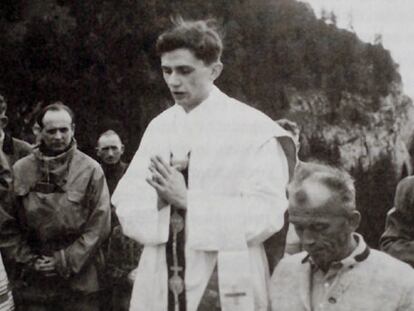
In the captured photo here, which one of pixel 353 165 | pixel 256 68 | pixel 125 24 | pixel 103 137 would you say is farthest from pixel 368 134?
pixel 103 137

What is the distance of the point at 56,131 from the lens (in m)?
5.07

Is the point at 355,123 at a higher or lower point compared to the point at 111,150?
higher

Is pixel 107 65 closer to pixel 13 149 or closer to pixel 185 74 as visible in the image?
pixel 13 149

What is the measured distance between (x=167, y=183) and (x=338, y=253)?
0.96 metres

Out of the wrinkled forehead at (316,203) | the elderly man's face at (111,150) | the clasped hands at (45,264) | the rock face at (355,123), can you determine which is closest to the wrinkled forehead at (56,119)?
the clasped hands at (45,264)

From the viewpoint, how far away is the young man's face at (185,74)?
12.0 feet

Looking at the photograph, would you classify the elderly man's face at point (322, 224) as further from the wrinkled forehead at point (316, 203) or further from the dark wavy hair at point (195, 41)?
the dark wavy hair at point (195, 41)

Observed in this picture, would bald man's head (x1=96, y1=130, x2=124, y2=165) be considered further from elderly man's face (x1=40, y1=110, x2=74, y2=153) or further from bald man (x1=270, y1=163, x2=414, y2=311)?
bald man (x1=270, y1=163, x2=414, y2=311)

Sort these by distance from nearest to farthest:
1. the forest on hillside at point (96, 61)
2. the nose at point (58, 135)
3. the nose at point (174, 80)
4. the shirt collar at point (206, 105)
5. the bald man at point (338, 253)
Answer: the bald man at point (338, 253), the nose at point (174, 80), the shirt collar at point (206, 105), the nose at point (58, 135), the forest on hillside at point (96, 61)

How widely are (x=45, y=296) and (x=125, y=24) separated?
11247 mm

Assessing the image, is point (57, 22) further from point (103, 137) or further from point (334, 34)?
point (334, 34)

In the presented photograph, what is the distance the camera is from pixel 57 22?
14.1 meters

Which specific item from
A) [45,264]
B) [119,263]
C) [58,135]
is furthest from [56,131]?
[119,263]

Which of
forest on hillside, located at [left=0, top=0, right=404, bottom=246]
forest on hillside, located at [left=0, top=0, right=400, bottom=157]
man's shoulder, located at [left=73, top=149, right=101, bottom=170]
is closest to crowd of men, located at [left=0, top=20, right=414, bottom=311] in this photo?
man's shoulder, located at [left=73, top=149, right=101, bottom=170]
